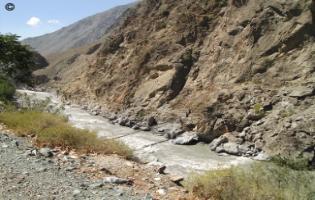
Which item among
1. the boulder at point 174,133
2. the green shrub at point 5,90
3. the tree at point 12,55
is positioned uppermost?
the tree at point 12,55

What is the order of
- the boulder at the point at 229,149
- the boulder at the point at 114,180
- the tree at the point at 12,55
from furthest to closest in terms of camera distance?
the tree at the point at 12,55 < the boulder at the point at 229,149 < the boulder at the point at 114,180

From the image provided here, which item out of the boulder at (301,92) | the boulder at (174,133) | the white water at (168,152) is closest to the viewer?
the white water at (168,152)

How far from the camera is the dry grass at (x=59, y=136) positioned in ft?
38.9

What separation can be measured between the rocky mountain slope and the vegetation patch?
9762 mm

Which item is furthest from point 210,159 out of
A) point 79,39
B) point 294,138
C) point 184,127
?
point 79,39

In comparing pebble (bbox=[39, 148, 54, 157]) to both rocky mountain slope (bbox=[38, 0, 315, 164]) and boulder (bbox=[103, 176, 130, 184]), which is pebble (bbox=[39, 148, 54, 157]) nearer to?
boulder (bbox=[103, 176, 130, 184])

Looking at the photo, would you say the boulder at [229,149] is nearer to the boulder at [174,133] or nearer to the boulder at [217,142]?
the boulder at [217,142]

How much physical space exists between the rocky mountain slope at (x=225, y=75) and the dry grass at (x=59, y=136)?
8409 millimetres

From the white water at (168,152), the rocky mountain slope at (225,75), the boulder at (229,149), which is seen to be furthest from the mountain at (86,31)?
the boulder at (229,149)

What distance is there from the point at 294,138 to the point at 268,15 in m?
8.86

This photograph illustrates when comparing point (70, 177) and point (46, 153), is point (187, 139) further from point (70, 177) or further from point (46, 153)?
point (70, 177)

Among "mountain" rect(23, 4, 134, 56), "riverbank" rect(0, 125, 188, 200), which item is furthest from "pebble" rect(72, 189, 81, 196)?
"mountain" rect(23, 4, 134, 56)

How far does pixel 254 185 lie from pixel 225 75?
1850cm

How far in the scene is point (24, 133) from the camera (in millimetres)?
12562
